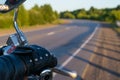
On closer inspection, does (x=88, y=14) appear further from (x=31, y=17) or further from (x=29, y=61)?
(x=29, y=61)

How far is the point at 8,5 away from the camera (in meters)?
2.23

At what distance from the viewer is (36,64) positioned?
2.10 m

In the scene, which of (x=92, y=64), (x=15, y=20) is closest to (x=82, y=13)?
(x=92, y=64)

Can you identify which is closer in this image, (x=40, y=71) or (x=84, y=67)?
(x=40, y=71)

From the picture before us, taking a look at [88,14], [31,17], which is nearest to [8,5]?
[31,17]

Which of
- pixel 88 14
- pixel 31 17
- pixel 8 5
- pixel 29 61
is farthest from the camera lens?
pixel 88 14

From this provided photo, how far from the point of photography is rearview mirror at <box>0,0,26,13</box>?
85.4 inches

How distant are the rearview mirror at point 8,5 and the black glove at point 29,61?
24 cm

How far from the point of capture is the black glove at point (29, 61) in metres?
1.99

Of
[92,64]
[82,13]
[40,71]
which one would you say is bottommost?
[82,13]

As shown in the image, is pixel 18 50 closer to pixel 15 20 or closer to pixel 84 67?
pixel 15 20

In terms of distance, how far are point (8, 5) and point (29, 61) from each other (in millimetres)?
381

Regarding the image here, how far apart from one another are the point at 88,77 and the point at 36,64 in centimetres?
882

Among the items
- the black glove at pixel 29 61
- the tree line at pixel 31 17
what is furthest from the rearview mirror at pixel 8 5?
the tree line at pixel 31 17
